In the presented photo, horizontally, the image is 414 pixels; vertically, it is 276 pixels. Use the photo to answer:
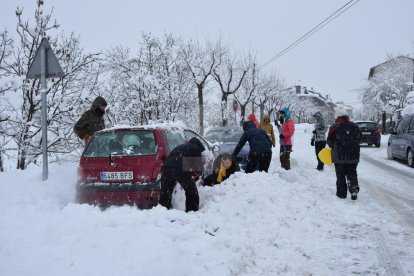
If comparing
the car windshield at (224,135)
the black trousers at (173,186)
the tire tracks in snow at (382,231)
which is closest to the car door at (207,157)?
the black trousers at (173,186)

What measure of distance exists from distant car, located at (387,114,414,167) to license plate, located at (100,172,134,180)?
35.5 ft

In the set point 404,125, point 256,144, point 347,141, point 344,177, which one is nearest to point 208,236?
point 256,144

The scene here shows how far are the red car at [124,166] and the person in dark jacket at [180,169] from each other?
0.18 m

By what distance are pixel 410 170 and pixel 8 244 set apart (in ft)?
39.9

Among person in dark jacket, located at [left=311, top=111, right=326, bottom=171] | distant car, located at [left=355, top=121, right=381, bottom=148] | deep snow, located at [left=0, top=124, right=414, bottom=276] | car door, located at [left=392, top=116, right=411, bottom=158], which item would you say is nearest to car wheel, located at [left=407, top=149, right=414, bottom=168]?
car door, located at [left=392, top=116, right=411, bottom=158]

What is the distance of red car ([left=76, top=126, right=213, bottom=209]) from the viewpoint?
598 cm

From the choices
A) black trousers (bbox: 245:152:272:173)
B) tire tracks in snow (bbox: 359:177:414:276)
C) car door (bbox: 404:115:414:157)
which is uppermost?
car door (bbox: 404:115:414:157)

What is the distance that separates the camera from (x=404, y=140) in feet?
45.6

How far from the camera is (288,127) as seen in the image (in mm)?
11047

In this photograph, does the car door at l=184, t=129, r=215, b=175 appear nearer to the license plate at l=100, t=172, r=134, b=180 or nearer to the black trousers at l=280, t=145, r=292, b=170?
the license plate at l=100, t=172, r=134, b=180

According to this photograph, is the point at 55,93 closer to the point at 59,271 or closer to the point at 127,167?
the point at 127,167

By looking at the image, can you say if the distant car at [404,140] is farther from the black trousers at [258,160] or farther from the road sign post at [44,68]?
the road sign post at [44,68]

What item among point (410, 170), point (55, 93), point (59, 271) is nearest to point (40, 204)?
point (59, 271)

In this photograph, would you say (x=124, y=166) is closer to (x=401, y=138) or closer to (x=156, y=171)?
(x=156, y=171)
